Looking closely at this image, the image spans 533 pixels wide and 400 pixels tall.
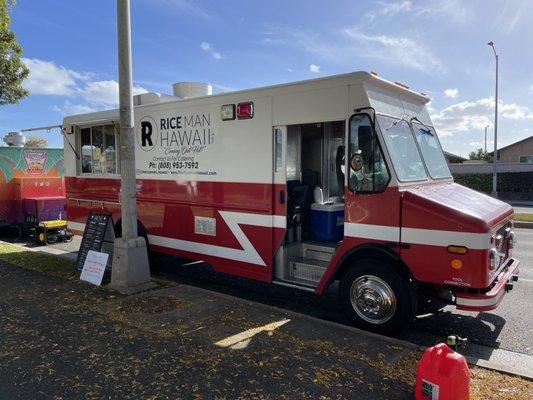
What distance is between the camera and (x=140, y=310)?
553cm

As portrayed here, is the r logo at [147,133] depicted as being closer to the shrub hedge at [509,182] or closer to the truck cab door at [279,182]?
the truck cab door at [279,182]

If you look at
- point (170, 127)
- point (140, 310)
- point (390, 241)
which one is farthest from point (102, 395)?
point (170, 127)

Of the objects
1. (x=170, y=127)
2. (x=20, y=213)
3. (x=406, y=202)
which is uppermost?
(x=170, y=127)

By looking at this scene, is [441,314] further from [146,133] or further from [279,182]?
[146,133]

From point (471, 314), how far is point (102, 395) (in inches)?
179

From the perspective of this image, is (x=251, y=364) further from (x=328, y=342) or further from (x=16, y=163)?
(x=16, y=163)

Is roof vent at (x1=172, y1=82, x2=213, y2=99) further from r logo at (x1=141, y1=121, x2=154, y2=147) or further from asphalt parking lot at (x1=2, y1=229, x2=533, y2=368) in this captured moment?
asphalt parking lot at (x1=2, y1=229, x2=533, y2=368)

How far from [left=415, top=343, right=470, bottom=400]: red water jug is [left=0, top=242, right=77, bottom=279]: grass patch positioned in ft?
19.0

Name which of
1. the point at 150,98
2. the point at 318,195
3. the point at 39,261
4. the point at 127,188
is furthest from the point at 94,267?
the point at 318,195

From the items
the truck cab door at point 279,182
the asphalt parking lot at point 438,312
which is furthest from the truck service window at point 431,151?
the asphalt parking lot at point 438,312

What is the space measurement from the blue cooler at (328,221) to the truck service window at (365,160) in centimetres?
99

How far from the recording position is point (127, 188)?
21.0 feet

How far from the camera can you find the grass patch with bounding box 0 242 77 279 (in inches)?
297

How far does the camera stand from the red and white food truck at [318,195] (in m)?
4.59
